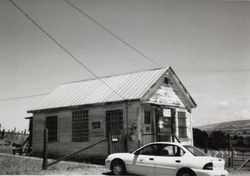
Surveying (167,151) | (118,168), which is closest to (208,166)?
(167,151)

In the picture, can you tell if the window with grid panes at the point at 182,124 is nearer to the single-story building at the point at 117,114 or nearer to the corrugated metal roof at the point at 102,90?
the single-story building at the point at 117,114

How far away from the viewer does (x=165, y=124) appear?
60.5 feet

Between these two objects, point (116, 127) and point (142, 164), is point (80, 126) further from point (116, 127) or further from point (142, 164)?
point (142, 164)

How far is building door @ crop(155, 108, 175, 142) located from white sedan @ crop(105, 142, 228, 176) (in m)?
5.18

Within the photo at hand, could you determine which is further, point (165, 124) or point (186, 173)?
point (165, 124)

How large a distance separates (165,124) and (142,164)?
22.0 ft

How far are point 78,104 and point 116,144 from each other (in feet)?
10.5

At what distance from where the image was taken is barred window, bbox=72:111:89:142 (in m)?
18.6

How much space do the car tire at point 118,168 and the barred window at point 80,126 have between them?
5.87m

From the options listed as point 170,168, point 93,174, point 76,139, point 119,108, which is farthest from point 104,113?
point 170,168

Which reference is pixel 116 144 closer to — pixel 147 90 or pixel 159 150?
pixel 147 90

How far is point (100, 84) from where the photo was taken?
2041cm

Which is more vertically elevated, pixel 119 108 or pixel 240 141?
pixel 119 108

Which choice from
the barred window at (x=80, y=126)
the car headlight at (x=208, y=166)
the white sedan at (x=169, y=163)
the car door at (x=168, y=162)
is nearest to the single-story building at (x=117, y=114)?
the barred window at (x=80, y=126)
